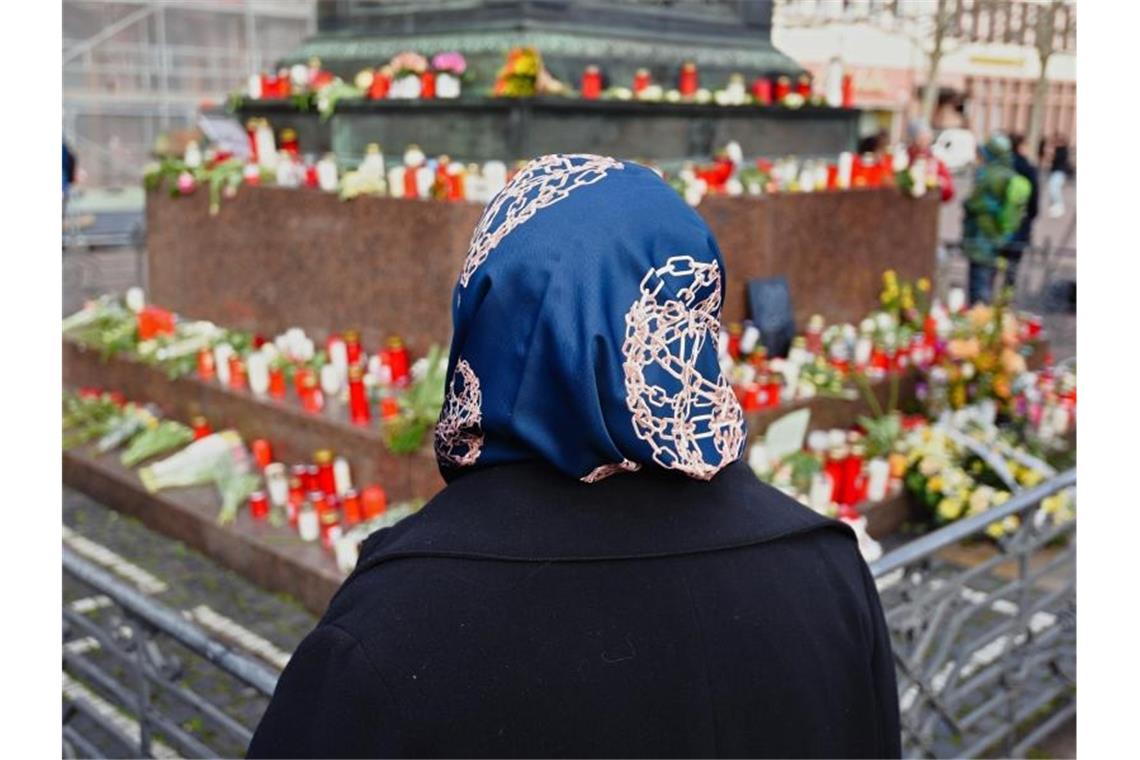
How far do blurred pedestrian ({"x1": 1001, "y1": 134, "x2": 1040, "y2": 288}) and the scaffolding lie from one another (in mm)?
12624

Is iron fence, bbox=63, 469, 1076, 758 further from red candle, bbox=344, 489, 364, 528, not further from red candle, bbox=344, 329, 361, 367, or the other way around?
red candle, bbox=344, 329, 361, 367

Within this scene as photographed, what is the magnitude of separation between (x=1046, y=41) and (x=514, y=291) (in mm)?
10864

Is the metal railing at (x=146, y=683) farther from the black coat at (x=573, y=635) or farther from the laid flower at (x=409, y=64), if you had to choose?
the laid flower at (x=409, y=64)

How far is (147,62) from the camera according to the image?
1998cm

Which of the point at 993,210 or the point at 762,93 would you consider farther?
the point at 993,210

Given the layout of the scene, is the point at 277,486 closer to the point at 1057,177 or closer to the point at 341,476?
the point at 341,476

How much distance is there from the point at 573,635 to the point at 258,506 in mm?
3852

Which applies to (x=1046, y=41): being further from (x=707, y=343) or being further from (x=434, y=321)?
(x=707, y=343)

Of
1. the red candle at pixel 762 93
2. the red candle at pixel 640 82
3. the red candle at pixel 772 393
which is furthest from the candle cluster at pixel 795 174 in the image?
the red candle at pixel 772 393

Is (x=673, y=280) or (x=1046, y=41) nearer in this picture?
(x=673, y=280)

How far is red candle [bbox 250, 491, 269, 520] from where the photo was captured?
16.0 ft

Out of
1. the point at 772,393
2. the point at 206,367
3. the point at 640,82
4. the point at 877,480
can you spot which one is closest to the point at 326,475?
the point at 206,367

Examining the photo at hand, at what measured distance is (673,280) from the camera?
1.39 meters

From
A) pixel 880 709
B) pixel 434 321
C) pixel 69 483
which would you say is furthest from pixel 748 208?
pixel 880 709
